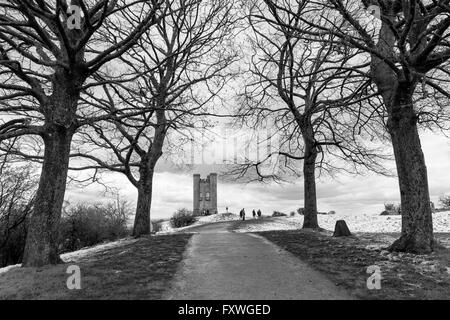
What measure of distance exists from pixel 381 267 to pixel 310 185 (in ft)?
37.5

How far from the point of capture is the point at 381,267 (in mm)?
8664

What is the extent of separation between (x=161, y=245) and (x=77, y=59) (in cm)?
731

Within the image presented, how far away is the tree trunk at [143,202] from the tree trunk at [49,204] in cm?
A: 914

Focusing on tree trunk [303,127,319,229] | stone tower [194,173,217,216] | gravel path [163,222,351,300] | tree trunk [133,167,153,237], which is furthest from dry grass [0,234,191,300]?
stone tower [194,173,217,216]

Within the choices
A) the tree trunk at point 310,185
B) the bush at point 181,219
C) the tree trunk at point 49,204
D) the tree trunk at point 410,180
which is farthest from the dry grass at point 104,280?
the bush at point 181,219

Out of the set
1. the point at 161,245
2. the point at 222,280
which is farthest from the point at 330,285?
the point at 161,245

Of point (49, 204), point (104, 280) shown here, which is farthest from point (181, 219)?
point (104, 280)

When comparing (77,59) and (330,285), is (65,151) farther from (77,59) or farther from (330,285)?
(330,285)

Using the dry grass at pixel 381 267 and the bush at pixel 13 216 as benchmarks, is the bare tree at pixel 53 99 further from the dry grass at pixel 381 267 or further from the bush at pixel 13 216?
the bush at pixel 13 216

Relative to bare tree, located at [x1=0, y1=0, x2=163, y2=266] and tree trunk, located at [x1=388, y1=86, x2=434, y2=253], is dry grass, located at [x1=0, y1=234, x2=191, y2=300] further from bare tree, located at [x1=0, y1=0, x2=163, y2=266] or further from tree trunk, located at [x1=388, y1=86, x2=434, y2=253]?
tree trunk, located at [x1=388, y1=86, x2=434, y2=253]

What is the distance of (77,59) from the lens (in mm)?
11398

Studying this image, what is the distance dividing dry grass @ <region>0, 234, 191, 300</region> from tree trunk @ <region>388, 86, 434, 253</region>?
6607 millimetres

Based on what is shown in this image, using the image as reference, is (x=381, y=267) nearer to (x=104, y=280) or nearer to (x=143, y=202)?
(x=104, y=280)
